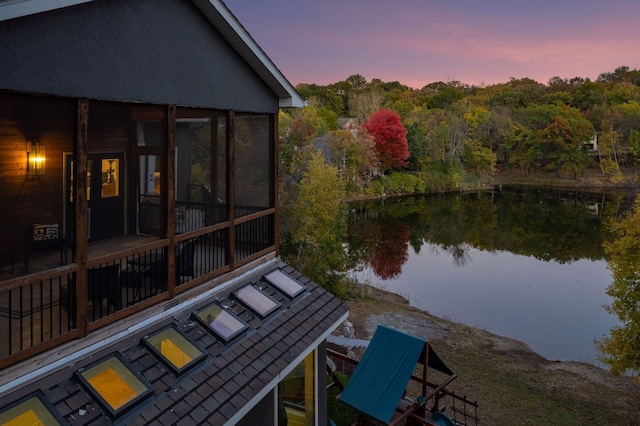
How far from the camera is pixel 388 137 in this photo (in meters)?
45.7

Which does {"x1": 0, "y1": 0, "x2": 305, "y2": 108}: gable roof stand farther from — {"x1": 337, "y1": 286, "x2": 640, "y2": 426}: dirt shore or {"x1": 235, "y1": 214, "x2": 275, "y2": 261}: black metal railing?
{"x1": 337, "y1": 286, "x2": 640, "y2": 426}: dirt shore

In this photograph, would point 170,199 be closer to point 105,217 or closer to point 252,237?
point 252,237

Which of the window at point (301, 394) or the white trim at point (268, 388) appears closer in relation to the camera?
the white trim at point (268, 388)

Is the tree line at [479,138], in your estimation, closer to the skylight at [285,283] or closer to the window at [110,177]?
the window at [110,177]

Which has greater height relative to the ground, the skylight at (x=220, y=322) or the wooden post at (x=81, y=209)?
the wooden post at (x=81, y=209)

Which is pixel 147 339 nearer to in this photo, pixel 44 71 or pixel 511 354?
pixel 44 71

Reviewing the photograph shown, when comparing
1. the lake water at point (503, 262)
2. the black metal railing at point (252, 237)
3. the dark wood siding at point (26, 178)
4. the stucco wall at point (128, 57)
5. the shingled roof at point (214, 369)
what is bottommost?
the lake water at point (503, 262)

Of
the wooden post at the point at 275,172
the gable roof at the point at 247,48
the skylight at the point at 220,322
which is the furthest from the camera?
the wooden post at the point at 275,172

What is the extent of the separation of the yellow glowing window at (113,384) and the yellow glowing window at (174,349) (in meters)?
0.39

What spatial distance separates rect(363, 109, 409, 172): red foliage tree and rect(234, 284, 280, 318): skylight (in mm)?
39387

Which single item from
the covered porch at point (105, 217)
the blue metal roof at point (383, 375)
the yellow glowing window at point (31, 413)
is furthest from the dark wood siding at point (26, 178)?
the blue metal roof at point (383, 375)

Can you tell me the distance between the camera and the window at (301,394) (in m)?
6.94

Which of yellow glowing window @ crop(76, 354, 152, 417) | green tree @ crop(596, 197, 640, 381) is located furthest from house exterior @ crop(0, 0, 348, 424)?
green tree @ crop(596, 197, 640, 381)

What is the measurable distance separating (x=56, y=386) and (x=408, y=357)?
18.4ft
